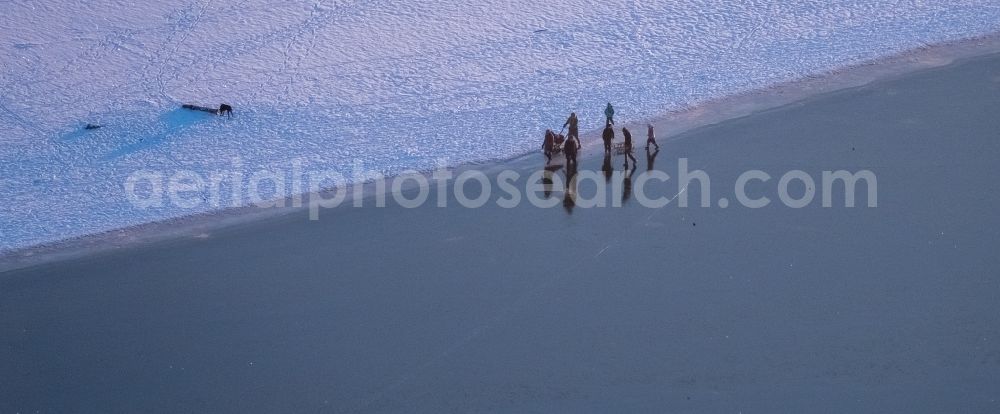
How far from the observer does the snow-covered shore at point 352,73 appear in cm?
1469

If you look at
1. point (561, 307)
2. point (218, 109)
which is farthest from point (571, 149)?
point (218, 109)

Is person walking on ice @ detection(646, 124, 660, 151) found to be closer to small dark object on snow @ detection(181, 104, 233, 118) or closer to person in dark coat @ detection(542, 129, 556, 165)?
person in dark coat @ detection(542, 129, 556, 165)

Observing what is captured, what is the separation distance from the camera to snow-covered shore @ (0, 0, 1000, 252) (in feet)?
48.2

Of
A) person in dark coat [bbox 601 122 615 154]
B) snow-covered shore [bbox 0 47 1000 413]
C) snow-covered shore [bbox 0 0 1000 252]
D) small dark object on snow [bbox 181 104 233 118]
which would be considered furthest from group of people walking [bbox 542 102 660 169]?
small dark object on snow [bbox 181 104 233 118]

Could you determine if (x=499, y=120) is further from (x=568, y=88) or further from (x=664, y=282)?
(x=664, y=282)

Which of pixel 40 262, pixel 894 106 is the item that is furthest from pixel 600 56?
pixel 40 262

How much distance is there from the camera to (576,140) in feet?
47.9

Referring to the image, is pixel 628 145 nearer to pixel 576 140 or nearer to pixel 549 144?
pixel 576 140

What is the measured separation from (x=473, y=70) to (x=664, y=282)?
4893mm

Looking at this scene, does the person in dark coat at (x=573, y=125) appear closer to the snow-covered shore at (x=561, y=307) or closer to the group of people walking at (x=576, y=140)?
the group of people walking at (x=576, y=140)

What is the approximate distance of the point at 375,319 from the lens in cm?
1202

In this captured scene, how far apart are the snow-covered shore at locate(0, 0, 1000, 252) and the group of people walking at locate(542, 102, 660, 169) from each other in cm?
35

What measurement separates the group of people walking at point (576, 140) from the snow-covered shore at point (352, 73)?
1.15 ft

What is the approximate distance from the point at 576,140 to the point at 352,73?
3.15 metres
